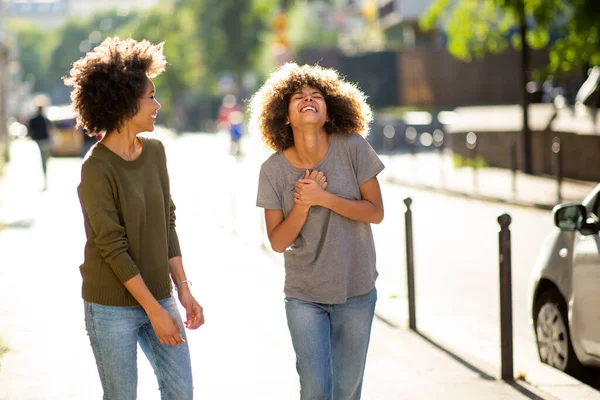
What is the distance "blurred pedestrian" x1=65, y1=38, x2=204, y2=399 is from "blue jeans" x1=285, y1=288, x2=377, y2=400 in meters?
0.56

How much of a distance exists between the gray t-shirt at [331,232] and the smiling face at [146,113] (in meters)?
0.62

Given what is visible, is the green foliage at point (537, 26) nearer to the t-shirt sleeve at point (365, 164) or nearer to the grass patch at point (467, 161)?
the grass patch at point (467, 161)

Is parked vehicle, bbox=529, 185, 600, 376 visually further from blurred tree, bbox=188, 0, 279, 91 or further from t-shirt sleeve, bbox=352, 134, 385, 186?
blurred tree, bbox=188, 0, 279, 91

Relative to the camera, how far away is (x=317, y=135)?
15.4ft

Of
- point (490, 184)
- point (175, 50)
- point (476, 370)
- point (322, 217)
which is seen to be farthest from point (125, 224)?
point (175, 50)

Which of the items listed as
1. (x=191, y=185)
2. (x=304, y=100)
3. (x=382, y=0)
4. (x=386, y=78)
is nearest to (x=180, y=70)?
(x=382, y=0)

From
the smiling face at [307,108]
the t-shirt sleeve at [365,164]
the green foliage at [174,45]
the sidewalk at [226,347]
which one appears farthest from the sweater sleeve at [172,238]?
the green foliage at [174,45]

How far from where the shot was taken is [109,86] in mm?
4207

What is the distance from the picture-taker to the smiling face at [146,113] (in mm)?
4250

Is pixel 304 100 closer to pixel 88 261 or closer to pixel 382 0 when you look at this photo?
pixel 88 261

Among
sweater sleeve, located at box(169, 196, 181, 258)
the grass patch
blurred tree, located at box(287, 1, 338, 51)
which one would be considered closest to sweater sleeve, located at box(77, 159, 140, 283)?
sweater sleeve, located at box(169, 196, 181, 258)

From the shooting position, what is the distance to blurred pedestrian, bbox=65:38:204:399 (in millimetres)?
4141

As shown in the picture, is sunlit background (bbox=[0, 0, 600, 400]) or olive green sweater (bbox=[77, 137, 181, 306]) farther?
sunlit background (bbox=[0, 0, 600, 400])

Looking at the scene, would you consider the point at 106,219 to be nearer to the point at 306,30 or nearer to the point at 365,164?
the point at 365,164
